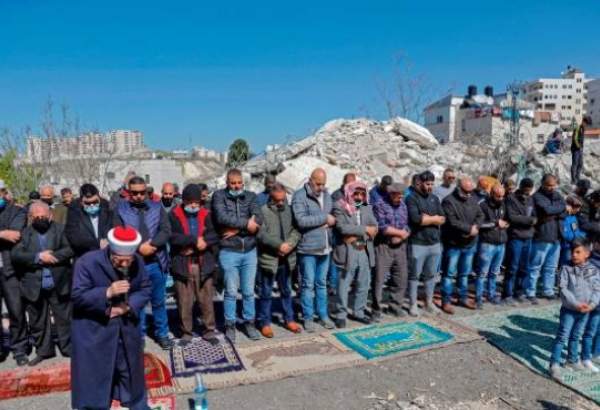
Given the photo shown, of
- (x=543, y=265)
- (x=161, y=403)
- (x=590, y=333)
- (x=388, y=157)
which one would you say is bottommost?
(x=161, y=403)

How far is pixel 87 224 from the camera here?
488cm

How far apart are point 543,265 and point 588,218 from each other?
98 centimetres

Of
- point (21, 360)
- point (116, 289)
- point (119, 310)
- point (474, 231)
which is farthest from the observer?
point (474, 231)

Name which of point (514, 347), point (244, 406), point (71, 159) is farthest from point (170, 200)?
point (71, 159)

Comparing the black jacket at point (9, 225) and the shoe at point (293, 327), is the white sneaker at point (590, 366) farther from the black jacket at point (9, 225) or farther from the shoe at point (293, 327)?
the black jacket at point (9, 225)

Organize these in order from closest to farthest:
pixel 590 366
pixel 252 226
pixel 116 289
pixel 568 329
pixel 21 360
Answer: pixel 116 289, pixel 568 329, pixel 590 366, pixel 21 360, pixel 252 226

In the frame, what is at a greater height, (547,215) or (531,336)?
(547,215)

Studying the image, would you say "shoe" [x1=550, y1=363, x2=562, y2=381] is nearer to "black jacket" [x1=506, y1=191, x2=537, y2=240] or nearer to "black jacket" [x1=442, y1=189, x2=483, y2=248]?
"black jacket" [x1=442, y1=189, x2=483, y2=248]

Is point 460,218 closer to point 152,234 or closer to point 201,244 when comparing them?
point 201,244

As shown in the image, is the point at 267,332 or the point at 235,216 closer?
the point at 235,216

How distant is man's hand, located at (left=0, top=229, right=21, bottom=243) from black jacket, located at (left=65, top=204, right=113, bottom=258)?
0.48m

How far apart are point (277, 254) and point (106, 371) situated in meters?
2.75

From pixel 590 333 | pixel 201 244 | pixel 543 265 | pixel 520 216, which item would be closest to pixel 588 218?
pixel 543 265

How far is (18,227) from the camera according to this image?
4.88m
